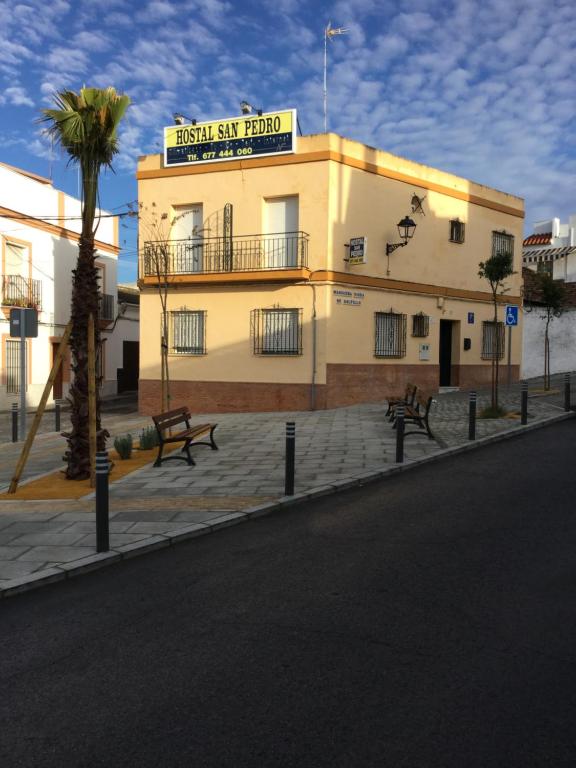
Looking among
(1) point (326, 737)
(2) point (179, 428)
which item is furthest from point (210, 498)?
(2) point (179, 428)

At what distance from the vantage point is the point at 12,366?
23.1 metres

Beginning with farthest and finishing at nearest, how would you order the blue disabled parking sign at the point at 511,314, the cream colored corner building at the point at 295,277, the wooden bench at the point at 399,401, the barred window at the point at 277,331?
the barred window at the point at 277,331 < the cream colored corner building at the point at 295,277 < the blue disabled parking sign at the point at 511,314 < the wooden bench at the point at 399,401

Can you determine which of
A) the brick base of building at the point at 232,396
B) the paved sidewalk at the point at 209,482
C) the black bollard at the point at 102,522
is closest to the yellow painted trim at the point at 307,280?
the brick base of building at the point at 232,396

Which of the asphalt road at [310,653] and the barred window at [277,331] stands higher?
the barred window at [277,331]

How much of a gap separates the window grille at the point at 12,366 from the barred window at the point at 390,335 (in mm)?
13680

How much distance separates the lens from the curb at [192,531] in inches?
203

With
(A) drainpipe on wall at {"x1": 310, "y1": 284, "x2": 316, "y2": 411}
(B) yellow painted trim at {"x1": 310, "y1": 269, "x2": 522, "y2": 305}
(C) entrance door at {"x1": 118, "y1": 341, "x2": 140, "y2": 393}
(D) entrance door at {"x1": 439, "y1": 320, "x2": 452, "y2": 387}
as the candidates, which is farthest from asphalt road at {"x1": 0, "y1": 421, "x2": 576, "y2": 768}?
(C) entrance door at {"x1": 118, "y1": 341, "x2": 140, "y2": 393}

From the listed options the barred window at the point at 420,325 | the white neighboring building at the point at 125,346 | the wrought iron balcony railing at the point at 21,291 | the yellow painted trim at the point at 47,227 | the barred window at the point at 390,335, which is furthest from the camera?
the white neighboring building at the point at 125,346

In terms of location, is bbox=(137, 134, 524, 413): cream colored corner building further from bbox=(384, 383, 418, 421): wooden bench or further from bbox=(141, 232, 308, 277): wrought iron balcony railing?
bbox=(384, 383, 418, 421): wooden bench

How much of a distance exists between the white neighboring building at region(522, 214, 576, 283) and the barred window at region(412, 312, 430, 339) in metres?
11.6

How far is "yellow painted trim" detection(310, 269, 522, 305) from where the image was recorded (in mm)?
17281

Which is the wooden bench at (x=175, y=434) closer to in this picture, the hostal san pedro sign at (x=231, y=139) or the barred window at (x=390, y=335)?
the barred window at (x=390, y=335)

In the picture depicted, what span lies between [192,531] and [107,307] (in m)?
23.1

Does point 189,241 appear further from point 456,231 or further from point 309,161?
point 456,231
